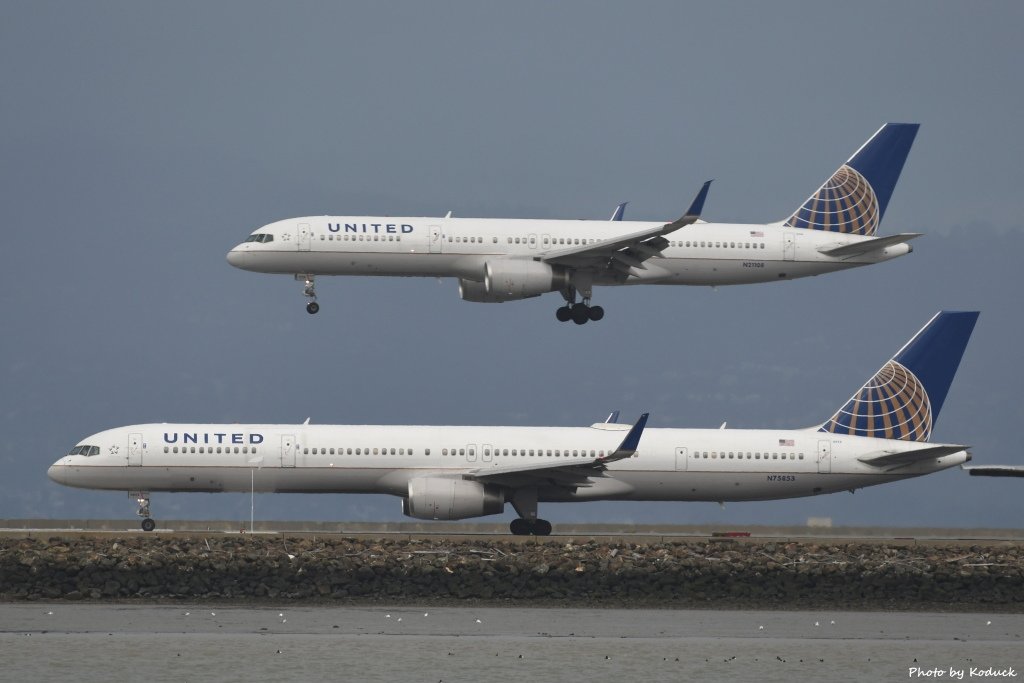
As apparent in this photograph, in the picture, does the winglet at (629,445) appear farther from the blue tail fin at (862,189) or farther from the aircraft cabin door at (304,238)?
the blue tail fin at (862,189)

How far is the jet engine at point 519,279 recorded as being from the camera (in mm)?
65688

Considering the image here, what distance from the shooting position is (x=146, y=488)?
62219 mm

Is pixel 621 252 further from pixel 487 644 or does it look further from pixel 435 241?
pixel 487 644

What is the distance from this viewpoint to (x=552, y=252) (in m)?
67.1

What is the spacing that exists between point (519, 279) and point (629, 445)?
8.70 metres

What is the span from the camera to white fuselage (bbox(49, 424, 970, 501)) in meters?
61.8

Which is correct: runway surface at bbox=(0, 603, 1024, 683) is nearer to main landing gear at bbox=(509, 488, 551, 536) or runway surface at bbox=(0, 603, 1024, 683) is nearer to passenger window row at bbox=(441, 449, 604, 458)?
main landing gear at bbox=(509, 488, 551, 536)

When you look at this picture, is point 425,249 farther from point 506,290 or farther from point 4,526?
point 4,526

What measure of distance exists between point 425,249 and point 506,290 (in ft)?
9.99

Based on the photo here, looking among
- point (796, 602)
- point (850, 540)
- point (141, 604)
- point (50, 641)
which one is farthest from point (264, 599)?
point (850, 540)

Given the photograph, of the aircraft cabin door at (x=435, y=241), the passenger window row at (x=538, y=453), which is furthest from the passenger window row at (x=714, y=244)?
the passenger window row at (x=538, y=453)

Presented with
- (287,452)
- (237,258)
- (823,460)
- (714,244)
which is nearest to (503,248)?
(714,244)

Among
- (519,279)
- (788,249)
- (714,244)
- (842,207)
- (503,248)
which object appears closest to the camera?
(519,279)

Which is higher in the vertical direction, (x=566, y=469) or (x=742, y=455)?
(x=742, y=455)
